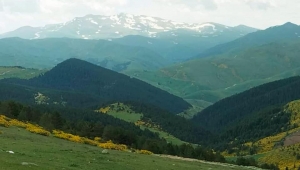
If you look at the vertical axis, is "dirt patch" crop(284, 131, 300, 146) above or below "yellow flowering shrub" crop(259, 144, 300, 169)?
above

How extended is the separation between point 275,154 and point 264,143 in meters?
44.2

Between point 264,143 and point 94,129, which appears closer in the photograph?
point 94,129

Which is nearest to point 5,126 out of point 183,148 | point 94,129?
point 94,129

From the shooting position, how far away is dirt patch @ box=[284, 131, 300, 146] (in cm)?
16082

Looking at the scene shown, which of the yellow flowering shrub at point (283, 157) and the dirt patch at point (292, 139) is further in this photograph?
the dirt patch at point (292, 139)

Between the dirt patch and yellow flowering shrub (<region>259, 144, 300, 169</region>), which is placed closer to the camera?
yellow flowering shrub (<region>259, 144, 300, 169</region>)

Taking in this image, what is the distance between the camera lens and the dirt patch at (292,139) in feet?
528

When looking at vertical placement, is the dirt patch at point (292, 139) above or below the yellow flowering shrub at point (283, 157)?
above

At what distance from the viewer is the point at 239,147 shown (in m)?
194

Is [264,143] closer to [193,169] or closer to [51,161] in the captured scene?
[193,169]

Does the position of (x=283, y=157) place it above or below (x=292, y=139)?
below

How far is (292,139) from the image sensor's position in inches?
6521

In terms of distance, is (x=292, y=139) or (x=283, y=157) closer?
(x=283, y=157)

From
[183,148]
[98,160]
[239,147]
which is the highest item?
Answer: [98,160]
